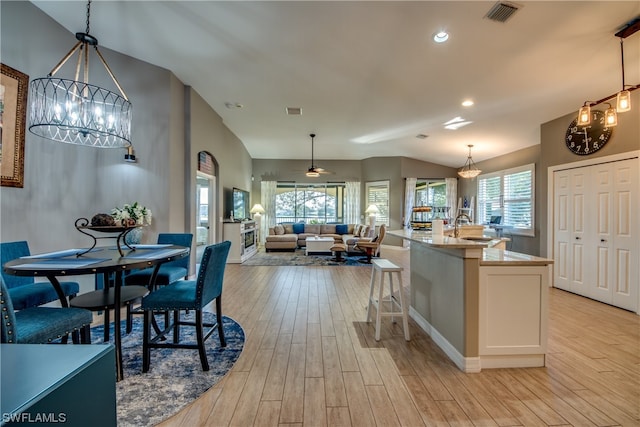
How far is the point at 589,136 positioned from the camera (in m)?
3.96

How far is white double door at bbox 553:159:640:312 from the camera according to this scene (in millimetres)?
3502

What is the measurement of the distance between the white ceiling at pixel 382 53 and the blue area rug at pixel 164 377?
3219mm

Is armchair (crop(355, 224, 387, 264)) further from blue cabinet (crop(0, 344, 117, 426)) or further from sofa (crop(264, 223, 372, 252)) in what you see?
blue cabinet (crop(0, 344, 117, 426))

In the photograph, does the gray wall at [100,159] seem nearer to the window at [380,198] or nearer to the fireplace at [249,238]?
the fireplace at [249,238]

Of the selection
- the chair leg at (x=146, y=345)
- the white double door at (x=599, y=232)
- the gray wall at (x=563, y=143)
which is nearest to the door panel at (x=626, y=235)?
the white double door at (x=599, y=232)

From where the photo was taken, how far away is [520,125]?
5.06 m

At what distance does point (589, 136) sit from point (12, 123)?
702 cm

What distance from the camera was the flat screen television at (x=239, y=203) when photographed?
23.2 feet

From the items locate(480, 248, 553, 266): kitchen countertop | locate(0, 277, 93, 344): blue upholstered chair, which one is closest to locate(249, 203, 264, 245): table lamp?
locate(0, 277, 93, 344): blue upholstered chair

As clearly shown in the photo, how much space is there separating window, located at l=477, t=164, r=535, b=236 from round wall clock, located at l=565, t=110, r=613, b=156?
1.67m

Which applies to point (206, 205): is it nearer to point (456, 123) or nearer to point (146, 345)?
point (146, 345)

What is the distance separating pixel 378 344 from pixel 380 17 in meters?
3.14

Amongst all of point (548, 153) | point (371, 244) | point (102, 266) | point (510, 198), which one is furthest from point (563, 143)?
point (102, 266)

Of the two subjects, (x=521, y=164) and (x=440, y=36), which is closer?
(x=440, y=36)
